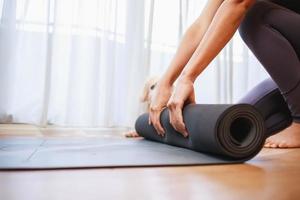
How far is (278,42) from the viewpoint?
113 cm

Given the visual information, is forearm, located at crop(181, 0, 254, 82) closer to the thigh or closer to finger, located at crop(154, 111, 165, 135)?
finger, located at crop(154, 111, 165, 135)

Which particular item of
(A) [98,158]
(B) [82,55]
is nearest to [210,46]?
(A) [98,158]

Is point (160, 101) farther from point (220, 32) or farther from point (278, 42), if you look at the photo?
point (278, 42)

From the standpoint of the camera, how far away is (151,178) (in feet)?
2.12

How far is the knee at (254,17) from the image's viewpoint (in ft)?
3.83

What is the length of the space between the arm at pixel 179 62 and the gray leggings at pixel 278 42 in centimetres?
13

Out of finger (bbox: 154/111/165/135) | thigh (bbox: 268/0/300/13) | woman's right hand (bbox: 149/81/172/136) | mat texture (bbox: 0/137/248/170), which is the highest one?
thigh (bbox: 268/0/300/13)

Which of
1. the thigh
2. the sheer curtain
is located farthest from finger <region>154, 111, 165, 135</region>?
the sheer curtain

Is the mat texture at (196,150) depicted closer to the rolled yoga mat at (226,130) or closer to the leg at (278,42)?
the rolled yoga mat at (226,130)

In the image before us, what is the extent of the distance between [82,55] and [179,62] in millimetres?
1449

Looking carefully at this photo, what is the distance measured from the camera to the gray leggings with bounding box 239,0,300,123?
1.13 metres

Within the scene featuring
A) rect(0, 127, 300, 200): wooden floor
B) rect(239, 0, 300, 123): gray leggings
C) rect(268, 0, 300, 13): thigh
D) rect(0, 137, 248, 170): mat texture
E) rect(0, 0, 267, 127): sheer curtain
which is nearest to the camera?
rect(0, 127, 300, 200): wooden floor

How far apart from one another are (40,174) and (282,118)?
95 cm

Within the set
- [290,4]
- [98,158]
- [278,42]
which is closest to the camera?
[98,158]
